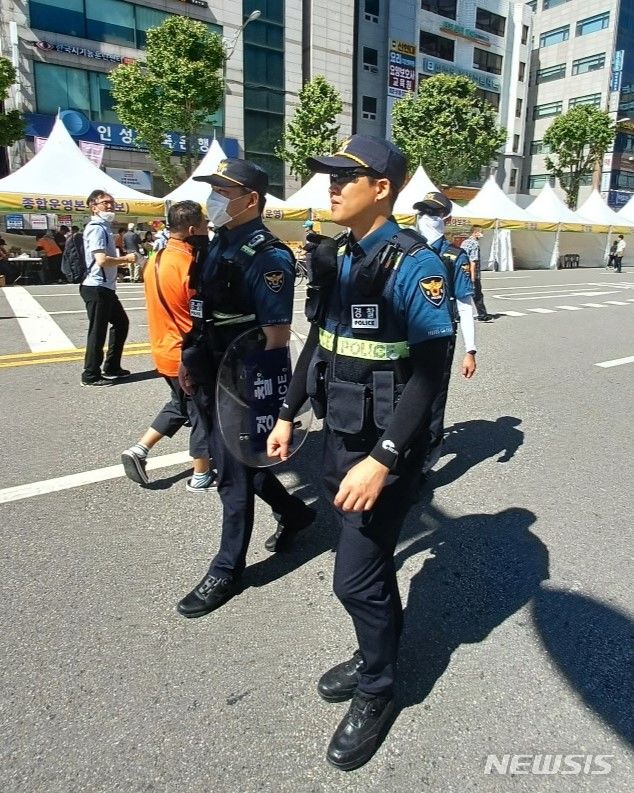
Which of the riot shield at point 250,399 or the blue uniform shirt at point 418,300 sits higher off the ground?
the blue uniform shirt at point 418,300

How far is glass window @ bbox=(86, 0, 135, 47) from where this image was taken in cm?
3084

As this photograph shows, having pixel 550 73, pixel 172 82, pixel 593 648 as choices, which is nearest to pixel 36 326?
pixel 593 648

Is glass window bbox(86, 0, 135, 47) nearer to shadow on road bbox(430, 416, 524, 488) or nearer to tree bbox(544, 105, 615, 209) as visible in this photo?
tree bbox(544, 105, 615, 209)

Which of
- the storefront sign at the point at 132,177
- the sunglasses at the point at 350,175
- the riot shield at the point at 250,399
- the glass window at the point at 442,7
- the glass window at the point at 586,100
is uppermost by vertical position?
the glass window at the point at 442,7

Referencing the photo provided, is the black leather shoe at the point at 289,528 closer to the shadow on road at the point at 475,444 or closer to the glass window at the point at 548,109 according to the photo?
the shadow on road at the point at 475,444

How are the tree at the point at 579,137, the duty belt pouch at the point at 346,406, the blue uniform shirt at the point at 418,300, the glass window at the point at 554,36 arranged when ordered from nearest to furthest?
the blue uniform shirt at the point at 418,300
the duty belt pouch at the point at 346,406
the tree at the point at 579,137
the glass window at the point at 554,36

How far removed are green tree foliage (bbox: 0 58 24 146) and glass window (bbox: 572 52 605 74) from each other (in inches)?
2413

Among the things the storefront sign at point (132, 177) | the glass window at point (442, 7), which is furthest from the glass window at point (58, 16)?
the glass window at point (442, 7)

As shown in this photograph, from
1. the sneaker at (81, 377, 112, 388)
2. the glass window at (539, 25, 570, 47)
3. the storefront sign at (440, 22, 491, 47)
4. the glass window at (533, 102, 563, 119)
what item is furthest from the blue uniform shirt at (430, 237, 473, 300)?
the glass window at (539, 25, 570, 47)

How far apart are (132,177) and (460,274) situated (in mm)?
32132

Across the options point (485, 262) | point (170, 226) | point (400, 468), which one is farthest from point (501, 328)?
point (485, 262)

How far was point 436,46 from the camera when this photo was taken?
51.9 metres

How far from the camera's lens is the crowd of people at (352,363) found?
1.78 meters

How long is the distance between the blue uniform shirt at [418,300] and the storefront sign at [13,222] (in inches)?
958
